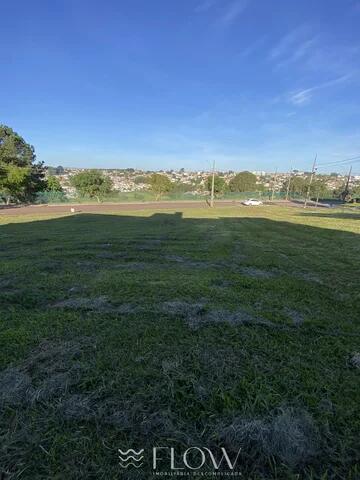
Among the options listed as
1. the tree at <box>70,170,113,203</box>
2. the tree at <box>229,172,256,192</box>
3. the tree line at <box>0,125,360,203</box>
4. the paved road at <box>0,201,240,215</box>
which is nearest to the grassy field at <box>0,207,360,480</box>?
the paved road at <box>0,201,240,215</box>

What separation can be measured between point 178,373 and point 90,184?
162 feet

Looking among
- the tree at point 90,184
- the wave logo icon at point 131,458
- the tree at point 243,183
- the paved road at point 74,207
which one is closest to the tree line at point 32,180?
the tree at point 90,184

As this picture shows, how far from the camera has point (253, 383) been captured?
202 centimetres

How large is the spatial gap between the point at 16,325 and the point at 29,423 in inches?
59.6

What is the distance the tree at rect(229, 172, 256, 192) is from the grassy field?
90.5 meters

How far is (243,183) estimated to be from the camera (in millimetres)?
92188

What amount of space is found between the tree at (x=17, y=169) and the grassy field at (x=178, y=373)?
33.5 meters

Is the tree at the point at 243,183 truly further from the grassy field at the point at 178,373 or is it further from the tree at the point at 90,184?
the grassy field at the point at 178,373

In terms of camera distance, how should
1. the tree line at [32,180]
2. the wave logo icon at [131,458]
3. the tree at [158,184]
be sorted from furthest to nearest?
1. the tree at [158,184]
2. the tree line at [32,180]
3. the wave logo icon at [131,458]

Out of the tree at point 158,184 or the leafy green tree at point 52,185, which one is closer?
the leafy green tree at point 52,185

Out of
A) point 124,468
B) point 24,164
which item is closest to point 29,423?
point 124,468

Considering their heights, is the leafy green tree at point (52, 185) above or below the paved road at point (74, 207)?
above

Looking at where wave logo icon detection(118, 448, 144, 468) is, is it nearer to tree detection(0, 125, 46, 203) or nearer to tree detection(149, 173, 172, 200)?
tree detection(0, 125, 46, 203)

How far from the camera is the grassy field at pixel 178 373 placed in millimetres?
1510
